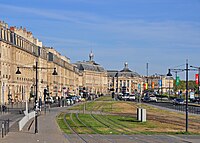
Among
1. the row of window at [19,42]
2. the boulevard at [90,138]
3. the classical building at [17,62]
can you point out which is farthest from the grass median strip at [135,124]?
the row of window at [19,42]

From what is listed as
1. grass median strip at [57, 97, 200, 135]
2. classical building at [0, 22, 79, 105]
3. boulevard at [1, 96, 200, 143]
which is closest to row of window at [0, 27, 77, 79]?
classical building at [0, 22, 79, 105]

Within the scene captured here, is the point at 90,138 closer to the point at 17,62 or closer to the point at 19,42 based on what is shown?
the point at 17,62

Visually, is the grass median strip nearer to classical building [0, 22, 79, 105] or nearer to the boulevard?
the boulevard

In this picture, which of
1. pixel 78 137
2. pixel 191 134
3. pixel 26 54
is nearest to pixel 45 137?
pixel 78 137

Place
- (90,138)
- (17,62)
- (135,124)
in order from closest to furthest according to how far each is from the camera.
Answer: (90,138)
(135,124)
(17,62)

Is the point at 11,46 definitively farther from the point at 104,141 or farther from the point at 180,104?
the point at 104,141

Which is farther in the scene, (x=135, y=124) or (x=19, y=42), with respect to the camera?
(x=19, y=42)

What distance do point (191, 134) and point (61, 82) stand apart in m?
127

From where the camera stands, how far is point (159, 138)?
→ 37.4 meters

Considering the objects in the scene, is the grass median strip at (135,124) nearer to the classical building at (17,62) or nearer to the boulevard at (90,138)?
the boulevard at (90,138)

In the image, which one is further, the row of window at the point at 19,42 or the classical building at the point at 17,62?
the row of window at the point at 19,42

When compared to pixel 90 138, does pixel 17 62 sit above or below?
above

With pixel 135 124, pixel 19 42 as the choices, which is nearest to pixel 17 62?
pixel 19 42

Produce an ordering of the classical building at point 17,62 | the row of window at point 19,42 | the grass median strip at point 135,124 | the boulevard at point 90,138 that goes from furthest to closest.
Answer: the row of window at point 19,42 → the classical building at point 17,62 → the grass median strip at point 135,124 → the boulevard at point 90,138
